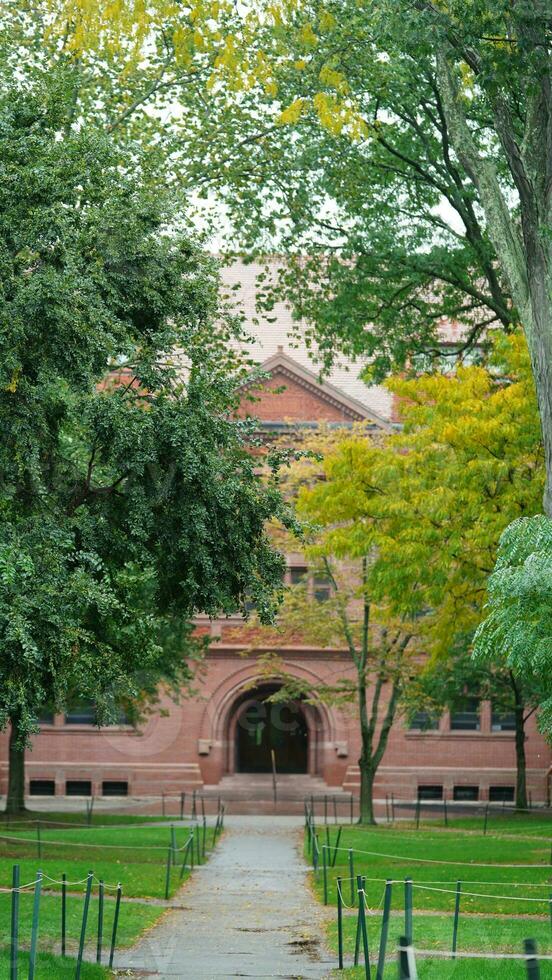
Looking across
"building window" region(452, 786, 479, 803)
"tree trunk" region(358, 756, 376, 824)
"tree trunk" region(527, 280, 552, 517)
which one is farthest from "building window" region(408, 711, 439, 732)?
"tree trunk" region(527, 280, 552, 517)

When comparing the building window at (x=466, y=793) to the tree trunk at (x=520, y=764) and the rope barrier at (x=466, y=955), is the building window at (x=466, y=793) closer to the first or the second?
the tree trunk at (x=520, y=764)

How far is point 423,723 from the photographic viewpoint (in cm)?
4341

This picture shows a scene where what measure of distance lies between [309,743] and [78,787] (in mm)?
8068

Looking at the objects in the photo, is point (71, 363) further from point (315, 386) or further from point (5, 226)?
point (315, 386)

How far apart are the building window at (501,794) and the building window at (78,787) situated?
45.2 feet

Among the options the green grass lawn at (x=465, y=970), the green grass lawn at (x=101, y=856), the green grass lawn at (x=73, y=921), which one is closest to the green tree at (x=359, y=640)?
the green grass lawn at (x=101, y=856)

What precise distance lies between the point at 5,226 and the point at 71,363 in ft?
4.81

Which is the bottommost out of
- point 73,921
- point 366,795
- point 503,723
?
point 73,921

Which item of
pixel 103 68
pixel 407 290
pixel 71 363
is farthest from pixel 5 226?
pixel 407 290

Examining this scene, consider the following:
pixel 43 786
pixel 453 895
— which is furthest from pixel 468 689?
pixel 453 895

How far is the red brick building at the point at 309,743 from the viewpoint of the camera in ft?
148

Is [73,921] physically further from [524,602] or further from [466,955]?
[466,955]

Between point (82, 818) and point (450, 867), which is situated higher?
point (450, 867)

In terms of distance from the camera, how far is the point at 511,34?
1489cm
